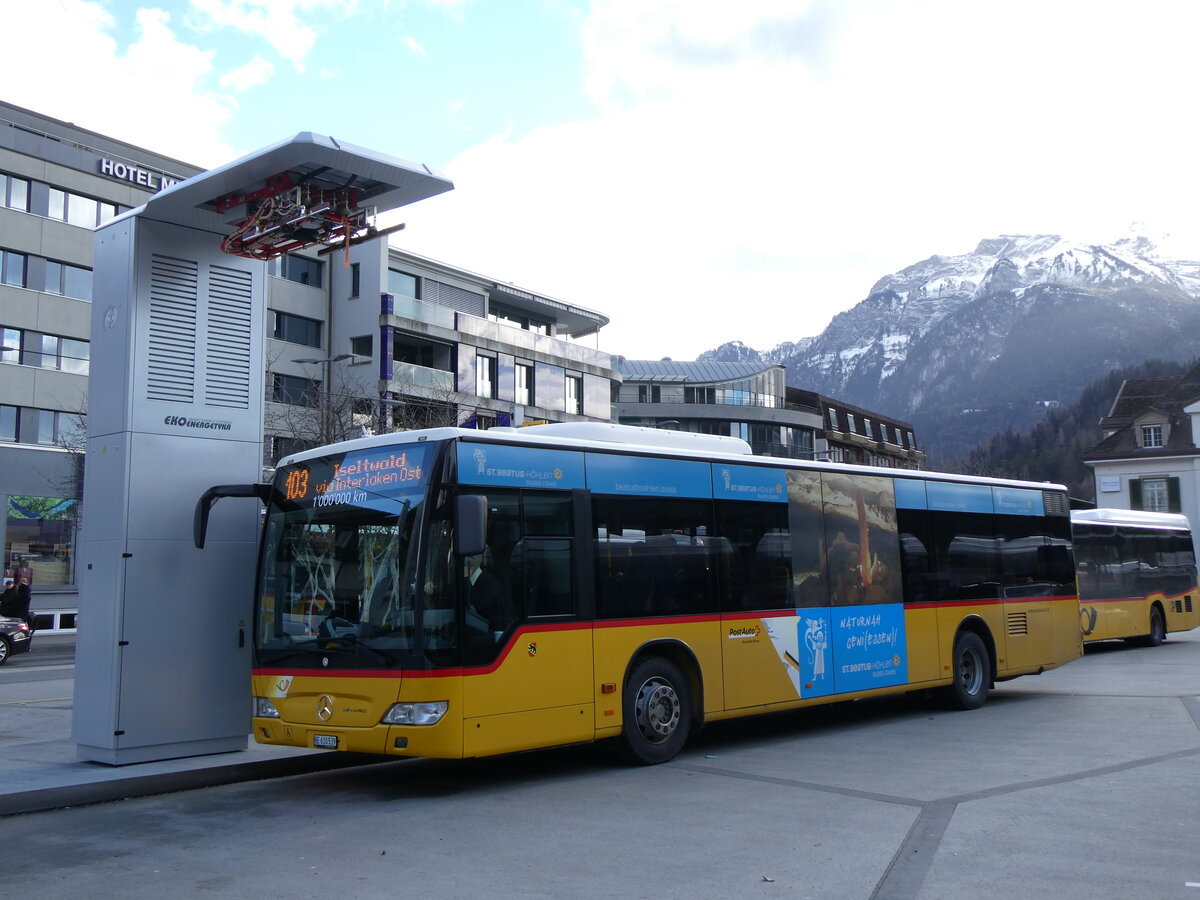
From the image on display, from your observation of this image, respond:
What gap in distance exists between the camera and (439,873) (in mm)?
6512

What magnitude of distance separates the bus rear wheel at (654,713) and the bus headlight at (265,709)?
297 centimetres

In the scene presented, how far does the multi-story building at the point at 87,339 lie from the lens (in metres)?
37.9

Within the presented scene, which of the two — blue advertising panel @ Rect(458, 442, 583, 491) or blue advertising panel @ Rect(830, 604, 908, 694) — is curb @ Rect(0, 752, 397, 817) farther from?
blue advertising panel @ Rect(830, 604, 908, 694)

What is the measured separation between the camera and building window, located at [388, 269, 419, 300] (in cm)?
4822

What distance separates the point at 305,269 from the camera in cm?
4750

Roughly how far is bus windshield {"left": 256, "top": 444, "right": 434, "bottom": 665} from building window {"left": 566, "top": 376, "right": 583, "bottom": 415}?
44997 mm

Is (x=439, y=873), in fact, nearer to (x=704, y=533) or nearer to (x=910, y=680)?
(x=704, y=533)

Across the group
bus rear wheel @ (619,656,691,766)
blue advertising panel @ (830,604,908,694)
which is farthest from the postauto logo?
blue advertising panel @ (830,604,908,694)

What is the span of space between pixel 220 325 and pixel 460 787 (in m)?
5.01

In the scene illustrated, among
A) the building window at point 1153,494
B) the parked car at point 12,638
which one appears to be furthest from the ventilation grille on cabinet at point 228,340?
the building window at point 1153,494

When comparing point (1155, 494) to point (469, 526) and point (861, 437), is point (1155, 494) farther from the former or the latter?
point (469, 526)

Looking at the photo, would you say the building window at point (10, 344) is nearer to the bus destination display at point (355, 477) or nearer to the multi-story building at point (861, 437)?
the bus destination display at point (355, 477)

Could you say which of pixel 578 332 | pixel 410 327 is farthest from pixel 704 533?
pixel 578 332

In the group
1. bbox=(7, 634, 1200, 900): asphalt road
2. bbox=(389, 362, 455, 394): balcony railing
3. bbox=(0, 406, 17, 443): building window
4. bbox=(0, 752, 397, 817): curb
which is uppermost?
bbox=(389, 362, 455, 394): balcony railing
